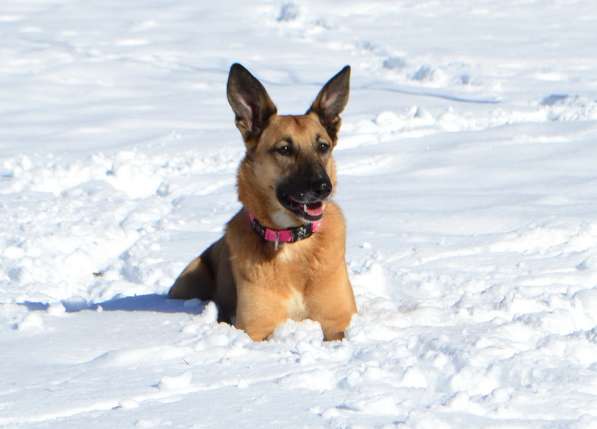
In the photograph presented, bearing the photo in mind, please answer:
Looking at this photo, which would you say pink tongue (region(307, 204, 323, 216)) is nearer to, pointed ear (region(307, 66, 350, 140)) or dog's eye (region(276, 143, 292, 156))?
dog's eye (region(276, 143, 292, 156))

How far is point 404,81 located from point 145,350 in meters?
10.5

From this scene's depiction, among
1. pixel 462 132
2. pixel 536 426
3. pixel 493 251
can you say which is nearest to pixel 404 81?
pixel 462 132

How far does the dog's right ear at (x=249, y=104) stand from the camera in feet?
18.3

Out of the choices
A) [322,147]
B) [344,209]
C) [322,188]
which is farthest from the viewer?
[344,209]

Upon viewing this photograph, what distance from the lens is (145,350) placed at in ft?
15.5

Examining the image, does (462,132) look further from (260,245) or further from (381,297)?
(260,245)

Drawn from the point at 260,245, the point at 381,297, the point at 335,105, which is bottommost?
the point at 381,297

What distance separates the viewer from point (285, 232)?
538cm

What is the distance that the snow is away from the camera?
13.1 ft

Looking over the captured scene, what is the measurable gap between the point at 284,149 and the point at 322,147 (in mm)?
230

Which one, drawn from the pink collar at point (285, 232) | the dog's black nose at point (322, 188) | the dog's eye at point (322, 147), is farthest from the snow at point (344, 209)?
the dog's eye at point (322, 147)

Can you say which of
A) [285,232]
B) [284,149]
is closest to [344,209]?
[284,149]

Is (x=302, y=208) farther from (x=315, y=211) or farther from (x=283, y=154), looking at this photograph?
(x=283, y=154)

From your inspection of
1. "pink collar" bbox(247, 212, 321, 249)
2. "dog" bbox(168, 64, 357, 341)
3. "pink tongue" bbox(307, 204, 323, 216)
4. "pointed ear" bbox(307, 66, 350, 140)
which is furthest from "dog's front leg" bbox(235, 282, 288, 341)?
"pointed ear" bbox(307, 66, 350, 140)
